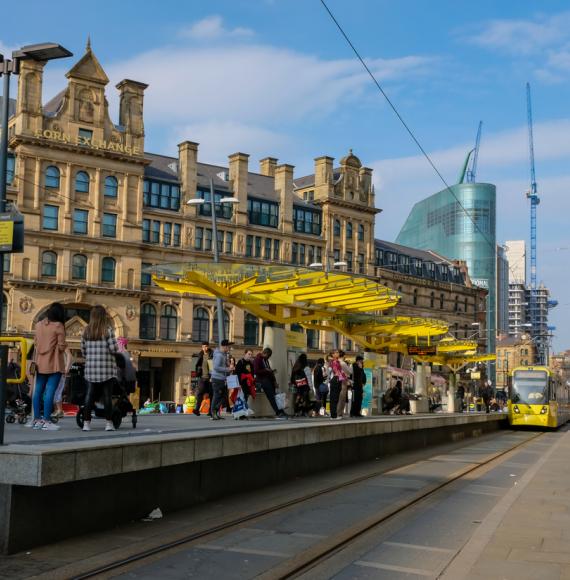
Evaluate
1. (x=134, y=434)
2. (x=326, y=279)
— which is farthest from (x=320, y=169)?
(x=134, y=434)

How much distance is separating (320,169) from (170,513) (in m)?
72.7

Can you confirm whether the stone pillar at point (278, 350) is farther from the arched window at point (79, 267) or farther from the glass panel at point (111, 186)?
the glass panel at point (111, 186)

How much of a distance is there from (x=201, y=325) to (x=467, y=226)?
127 meters

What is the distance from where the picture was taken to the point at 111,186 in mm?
64312

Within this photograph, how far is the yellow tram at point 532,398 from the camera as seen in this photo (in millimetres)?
43312

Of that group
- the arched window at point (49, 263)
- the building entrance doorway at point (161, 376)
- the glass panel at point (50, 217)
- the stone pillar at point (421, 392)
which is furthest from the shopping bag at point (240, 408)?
the building entrance doorway at point (161, 376)

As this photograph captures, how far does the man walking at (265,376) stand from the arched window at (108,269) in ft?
153

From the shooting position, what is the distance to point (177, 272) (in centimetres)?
2027

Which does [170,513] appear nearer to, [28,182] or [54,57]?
[54,57]

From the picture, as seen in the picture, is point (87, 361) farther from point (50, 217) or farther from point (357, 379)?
point (50, 217)

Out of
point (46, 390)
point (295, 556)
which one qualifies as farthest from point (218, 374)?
point (295, 556)

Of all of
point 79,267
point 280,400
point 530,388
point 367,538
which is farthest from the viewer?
point 79,267

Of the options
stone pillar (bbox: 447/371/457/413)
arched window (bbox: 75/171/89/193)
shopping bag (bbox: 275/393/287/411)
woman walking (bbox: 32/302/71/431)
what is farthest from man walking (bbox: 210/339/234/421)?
arched window (bbox: 75/171/89/193)

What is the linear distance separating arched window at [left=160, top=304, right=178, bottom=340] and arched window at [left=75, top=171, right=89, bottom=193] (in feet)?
35.2
